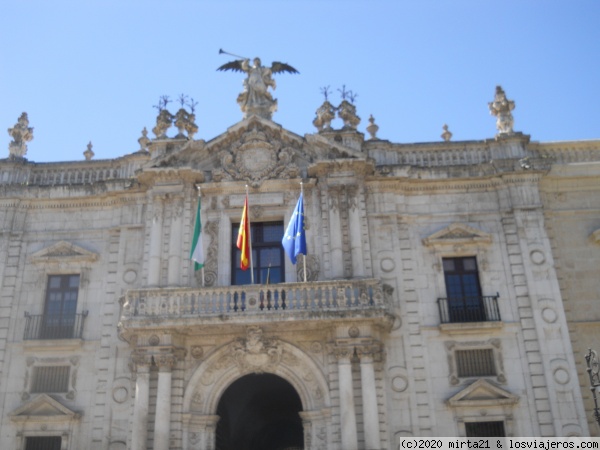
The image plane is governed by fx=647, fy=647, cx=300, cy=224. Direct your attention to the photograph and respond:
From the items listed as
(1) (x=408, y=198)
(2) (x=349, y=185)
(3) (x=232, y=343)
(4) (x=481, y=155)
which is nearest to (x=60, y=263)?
(3) (x=232, y=343)

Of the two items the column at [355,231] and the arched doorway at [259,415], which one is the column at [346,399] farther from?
the arched doorway at [259,415]

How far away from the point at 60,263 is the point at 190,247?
13.3 ft

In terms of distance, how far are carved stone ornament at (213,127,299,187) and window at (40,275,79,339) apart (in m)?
5.45

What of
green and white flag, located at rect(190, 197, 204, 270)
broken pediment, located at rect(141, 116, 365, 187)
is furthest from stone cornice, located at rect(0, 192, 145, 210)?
green and white flag, located at rect(190, 197, 204, 270)

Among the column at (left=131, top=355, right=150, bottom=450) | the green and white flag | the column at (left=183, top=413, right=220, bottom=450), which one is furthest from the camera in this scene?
the green and white flag

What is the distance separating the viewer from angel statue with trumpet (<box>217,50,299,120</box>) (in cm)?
2117

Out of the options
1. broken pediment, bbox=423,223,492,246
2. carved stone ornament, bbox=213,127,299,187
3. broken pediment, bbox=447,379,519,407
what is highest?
carved stone ornament, bbox=213,127,299,187

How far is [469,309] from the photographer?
18.3m

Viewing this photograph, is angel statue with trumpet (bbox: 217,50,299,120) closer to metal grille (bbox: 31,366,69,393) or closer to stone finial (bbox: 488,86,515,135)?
stone finial (bbox: 488,86,515,135)

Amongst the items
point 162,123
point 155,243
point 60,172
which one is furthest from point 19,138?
point 155,243

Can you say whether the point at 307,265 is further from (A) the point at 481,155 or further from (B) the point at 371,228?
(A) the point at 481,155

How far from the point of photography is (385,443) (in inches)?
650

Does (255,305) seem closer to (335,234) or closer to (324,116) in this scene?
(335,234)

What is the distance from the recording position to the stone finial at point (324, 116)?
20.9 m
